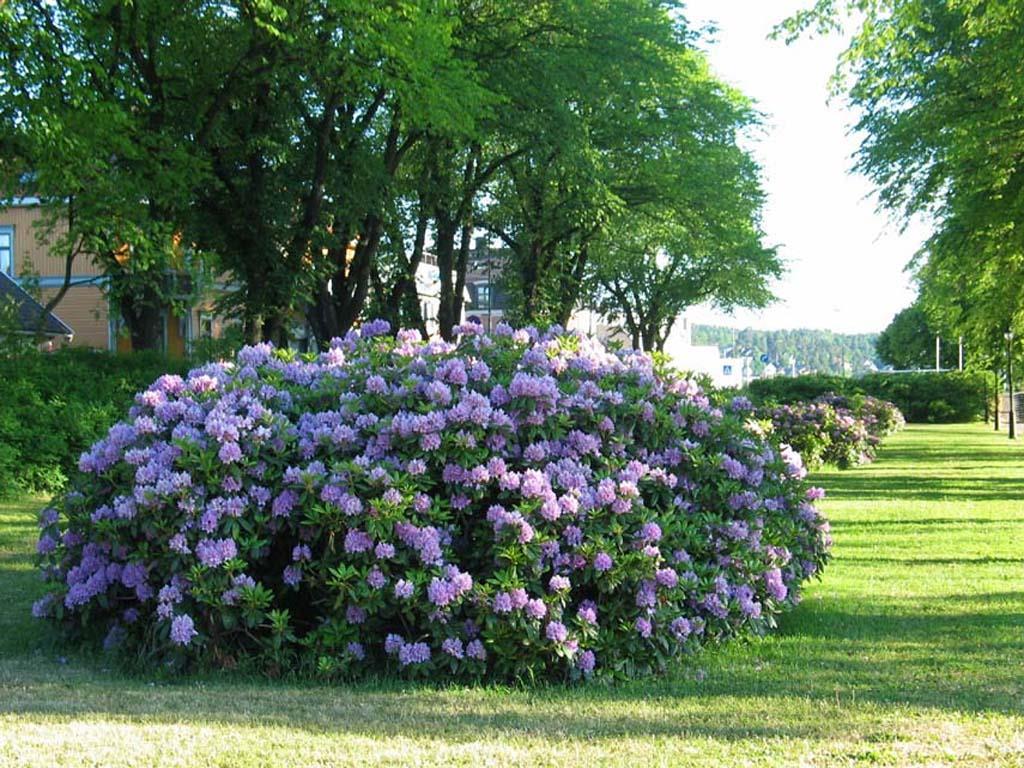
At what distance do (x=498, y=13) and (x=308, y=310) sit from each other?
7.92 m

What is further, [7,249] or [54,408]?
[7,249]

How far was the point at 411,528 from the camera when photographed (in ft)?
22.0

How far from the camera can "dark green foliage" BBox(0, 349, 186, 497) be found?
54.1ft

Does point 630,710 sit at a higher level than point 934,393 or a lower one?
lower

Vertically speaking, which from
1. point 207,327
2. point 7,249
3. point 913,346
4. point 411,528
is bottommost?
point 411,528

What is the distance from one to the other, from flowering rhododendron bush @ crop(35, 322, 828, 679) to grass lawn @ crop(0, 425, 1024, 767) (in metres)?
0.29

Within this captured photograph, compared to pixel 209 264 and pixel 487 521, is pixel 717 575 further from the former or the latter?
pixel 209 264

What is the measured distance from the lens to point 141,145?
1969 centimetres

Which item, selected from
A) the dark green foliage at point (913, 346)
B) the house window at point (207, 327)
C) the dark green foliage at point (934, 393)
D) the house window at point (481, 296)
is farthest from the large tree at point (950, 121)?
the dark green foliage at point (913, 346)

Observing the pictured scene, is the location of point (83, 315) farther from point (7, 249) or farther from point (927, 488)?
point (927, 488)

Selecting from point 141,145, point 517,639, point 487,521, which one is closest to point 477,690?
point 517,639

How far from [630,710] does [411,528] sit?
61.6 inches

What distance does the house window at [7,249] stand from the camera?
46344mm

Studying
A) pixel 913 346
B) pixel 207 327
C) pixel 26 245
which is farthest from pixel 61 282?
pixel 913 346
